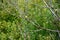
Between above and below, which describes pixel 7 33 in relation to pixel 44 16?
below

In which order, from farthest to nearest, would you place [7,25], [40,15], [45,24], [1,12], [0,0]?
[0,0] < [1,12] < [7,25] < [40,15] < [45,24]

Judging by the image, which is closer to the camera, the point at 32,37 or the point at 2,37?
the point at 32,37

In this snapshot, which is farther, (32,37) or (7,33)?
(7,33)

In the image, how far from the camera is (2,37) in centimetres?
406

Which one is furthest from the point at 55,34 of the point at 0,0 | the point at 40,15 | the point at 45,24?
the point at 0,0

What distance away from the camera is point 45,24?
3.85 metres

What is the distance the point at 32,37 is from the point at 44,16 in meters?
0.52

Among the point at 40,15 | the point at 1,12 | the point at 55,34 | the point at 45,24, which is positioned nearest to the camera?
the point at 55,34

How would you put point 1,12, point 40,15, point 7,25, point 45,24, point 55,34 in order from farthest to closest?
point 1,12, point 7,25, point 40,15, point 45,24, point 55,34

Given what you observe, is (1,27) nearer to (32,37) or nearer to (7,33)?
(7,33)

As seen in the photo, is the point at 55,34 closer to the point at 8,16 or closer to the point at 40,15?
the point at 40,15

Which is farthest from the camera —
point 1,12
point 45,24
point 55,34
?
point 1,12

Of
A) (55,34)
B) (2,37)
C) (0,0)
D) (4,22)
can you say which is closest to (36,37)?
(55,34)

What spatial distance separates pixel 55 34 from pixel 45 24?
33cm
